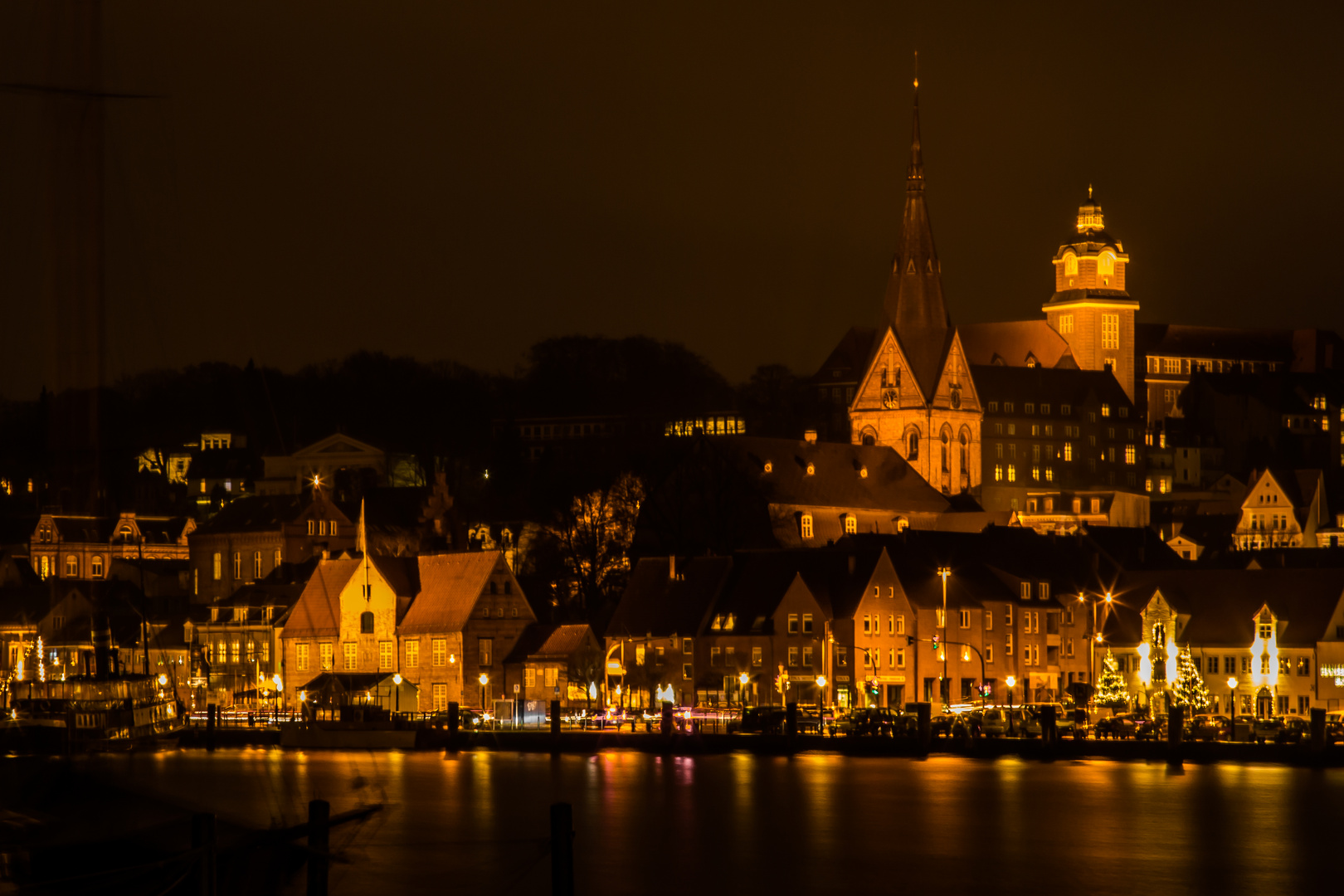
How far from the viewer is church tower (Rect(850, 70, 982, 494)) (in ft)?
571

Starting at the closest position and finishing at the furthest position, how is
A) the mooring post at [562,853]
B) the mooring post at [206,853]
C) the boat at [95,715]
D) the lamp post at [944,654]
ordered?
the mooring post at [206,853] < the mooring post at [562,853] < the boat at [95,715] < the lamp post at [944,654]

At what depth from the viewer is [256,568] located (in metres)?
146

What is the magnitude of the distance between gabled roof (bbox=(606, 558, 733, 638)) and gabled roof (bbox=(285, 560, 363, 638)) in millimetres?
15276

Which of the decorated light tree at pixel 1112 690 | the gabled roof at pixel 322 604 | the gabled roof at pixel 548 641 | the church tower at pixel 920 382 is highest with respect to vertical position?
the church tower at pixel 920 382

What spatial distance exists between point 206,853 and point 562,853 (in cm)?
686

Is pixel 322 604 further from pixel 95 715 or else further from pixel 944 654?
pixel 95 715

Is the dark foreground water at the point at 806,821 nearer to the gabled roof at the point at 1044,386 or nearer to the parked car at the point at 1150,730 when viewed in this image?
the parked car at the point at 1150,730

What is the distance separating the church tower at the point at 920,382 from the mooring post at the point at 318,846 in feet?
431

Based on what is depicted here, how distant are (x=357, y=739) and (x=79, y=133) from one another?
60.0 metres

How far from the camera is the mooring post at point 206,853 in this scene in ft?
119

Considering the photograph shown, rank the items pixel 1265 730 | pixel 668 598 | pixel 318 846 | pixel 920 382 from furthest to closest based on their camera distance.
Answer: pixel 920 382 → pixel 668 598 → pixel 1265 730 → pixel 318 846

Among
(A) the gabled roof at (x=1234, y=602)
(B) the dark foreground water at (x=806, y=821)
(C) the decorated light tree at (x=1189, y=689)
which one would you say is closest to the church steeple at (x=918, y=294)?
(A) the gabled roof at (x=1234, y=602)

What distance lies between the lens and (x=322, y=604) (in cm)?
11906

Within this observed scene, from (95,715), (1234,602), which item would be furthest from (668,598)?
(95,715)
